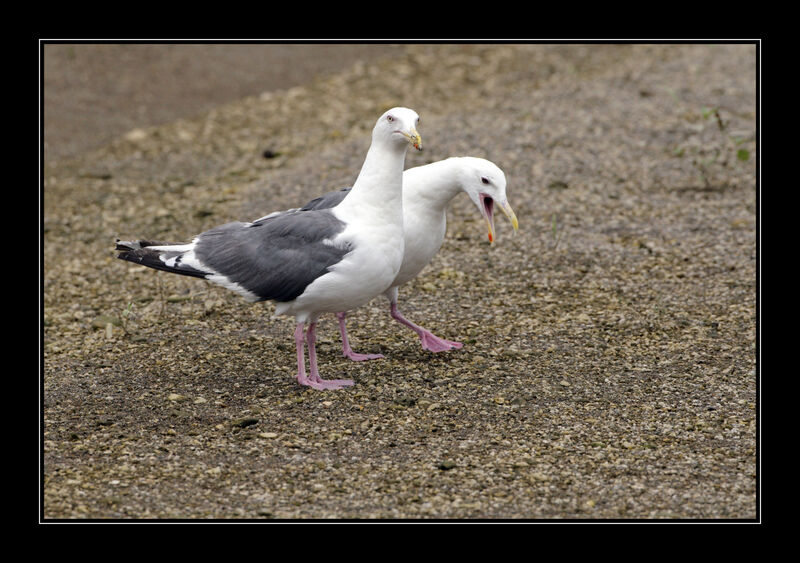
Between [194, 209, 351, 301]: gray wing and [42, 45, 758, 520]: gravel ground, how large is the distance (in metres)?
0.66

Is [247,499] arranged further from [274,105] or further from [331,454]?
[274,105]

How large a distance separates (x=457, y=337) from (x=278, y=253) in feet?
4.89

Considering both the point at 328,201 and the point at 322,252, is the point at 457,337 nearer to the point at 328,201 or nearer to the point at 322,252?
the point at 328,201

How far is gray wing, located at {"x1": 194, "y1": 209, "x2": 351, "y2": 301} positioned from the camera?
17.6ft

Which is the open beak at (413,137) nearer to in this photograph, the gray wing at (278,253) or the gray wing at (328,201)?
the gray wing at (278,253)

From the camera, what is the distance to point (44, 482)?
4535 mm

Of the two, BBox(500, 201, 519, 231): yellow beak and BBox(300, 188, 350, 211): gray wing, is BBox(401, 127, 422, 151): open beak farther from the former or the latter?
BBox(300, 188, 350, 211): gray wing

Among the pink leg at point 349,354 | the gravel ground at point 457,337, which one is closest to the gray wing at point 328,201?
the pink leg at point 349,354

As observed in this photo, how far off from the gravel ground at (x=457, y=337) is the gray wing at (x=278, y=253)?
0.66m

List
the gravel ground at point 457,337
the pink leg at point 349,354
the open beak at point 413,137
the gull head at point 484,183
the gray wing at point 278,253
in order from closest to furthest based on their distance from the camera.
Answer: the gravel ground at point 457,337 → the open beak at point 413,137 → the gray wing at point 278,253 → the gull head at point 484,183 → the pink leg at point 349,354

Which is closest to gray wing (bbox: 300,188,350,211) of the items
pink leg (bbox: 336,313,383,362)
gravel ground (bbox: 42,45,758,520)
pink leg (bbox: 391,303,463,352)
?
pink leg (bbox: 336,313,383,362)

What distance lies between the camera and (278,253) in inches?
216

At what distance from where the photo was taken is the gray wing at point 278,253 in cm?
535

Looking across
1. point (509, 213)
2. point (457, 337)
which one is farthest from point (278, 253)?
point (457, 337)
